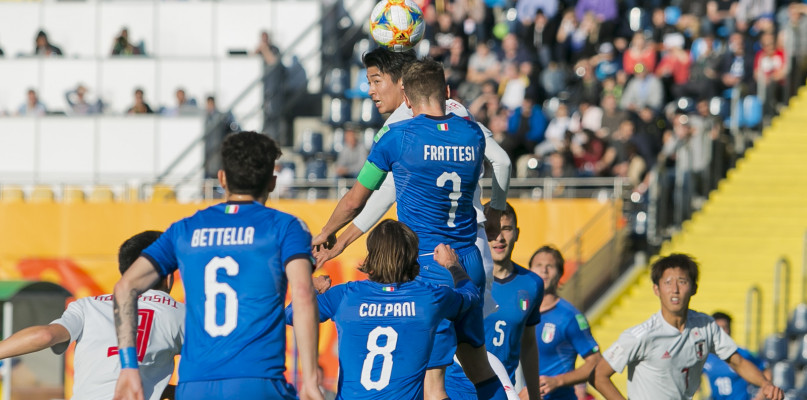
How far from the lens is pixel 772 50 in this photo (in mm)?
21453

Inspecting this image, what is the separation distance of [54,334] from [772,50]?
16506mm

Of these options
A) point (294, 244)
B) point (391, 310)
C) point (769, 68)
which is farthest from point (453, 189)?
point (769, 68)

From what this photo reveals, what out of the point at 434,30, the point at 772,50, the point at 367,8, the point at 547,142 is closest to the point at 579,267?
the point at 547,142

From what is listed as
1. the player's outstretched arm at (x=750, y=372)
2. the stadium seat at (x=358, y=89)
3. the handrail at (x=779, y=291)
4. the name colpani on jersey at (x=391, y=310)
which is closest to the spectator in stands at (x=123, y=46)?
the stadium seat at (x=358, y=89)

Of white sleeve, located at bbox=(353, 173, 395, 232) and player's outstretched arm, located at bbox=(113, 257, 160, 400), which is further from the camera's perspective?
white sleeve, located at bbox=(353, 173, 395, 232)

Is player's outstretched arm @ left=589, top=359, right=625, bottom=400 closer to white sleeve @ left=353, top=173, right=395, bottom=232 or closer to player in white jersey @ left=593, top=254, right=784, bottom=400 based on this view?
player in white jersey @ left=593, top=254, right=784, bottom=400

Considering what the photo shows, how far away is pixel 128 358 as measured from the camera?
642cm

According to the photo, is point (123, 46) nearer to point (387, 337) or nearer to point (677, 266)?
point (677, 266)

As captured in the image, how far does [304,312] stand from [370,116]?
16992 millimetres

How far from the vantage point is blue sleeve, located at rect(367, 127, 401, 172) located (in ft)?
26.2

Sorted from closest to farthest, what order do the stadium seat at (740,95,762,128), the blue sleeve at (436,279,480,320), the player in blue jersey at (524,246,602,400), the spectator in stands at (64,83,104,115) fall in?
the blue sleeve at (436,279,480,320), the player in blue jersey at (524,246,602,400), the stadium seat at (740,95,762,128), the spectator in stands at (64,83,104,115)

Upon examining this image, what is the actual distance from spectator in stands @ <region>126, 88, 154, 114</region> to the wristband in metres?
18.1

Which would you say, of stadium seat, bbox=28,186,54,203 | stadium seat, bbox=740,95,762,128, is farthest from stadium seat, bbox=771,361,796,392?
stadium seat, bbox=28,186,54,203

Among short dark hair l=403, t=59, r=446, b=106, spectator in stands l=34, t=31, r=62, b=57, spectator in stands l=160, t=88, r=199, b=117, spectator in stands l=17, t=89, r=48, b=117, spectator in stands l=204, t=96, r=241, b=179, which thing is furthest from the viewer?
spectator in stands l=34, t=31, r=62, b=57
